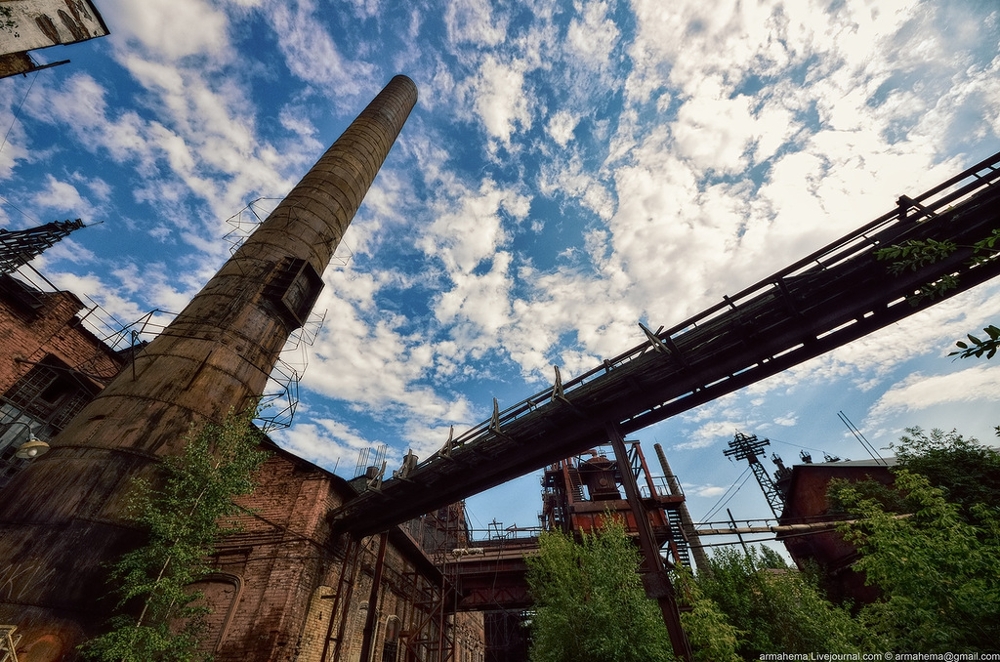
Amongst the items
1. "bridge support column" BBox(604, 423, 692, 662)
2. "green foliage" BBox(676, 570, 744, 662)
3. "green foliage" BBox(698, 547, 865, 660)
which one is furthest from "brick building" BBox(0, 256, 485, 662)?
"green foliage" BBox(698, 547, 865, 660)

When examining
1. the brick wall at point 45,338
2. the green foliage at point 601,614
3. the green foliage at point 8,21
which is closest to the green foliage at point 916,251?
the green foliage at point 601,614

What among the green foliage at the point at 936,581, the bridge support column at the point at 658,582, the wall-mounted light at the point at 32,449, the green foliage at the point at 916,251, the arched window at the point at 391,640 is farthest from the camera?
the arched window at the point at 391,640

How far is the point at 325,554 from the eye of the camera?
11.0 meters

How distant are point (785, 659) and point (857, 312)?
28.1 ft

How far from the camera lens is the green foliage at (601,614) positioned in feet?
27.2

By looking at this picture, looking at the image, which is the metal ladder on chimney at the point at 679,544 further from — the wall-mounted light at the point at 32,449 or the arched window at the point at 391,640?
the wall-mounted light at the point at 32,449

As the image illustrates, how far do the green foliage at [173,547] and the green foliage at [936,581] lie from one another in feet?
36.6

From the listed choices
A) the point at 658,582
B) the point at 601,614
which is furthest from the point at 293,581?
the point at 658,582

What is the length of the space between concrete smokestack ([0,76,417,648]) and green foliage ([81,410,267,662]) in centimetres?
48

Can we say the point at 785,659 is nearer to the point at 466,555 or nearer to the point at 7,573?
the point at 466,555

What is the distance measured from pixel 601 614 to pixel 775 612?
5.42 m

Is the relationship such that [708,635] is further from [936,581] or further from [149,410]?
[149,410]

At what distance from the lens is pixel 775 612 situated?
398 inches

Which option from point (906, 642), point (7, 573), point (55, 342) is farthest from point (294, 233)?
point (906, 642)
